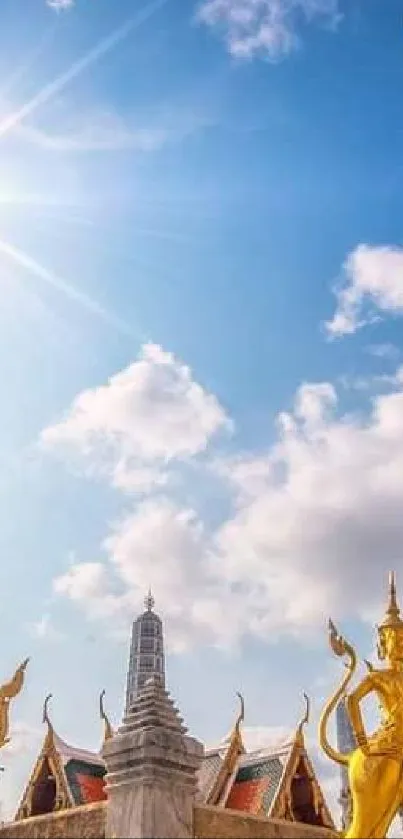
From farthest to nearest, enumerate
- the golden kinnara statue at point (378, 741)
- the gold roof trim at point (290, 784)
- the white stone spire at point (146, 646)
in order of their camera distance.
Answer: the white stone spire at point (146, 646) → the gold roof trim at point (290, 784) → the golden kinnara statue at point (378, 741)

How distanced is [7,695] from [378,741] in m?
5.01

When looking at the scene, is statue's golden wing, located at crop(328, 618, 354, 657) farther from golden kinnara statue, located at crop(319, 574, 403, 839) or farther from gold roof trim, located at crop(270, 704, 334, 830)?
gold roof trim, located at crop(270, 704, 334, 830)

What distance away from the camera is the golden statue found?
12742mm

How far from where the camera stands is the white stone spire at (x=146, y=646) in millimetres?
50500

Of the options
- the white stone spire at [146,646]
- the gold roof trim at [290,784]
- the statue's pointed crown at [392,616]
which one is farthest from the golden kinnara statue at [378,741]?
the white stone spire at [146,646]

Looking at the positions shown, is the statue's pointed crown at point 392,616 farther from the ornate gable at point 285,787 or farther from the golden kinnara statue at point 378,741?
the ornate gable at point 285,787

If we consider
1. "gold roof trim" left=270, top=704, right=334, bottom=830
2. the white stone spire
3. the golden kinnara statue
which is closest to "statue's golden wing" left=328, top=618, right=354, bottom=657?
the golden kinnara statue

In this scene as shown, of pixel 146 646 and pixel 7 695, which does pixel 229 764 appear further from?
pixel 146 646

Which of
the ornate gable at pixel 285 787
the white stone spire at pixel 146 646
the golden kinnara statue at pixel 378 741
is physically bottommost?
the golden kinnara statue at pixel 378 741

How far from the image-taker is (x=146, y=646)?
51.6 metres

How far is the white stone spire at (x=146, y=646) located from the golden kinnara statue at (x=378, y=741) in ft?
126

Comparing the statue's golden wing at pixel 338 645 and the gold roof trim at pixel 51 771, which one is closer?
the statue's golden wing at pixel 338 645

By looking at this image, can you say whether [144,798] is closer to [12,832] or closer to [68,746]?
[12,832]

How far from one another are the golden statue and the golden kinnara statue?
13.6 feet
